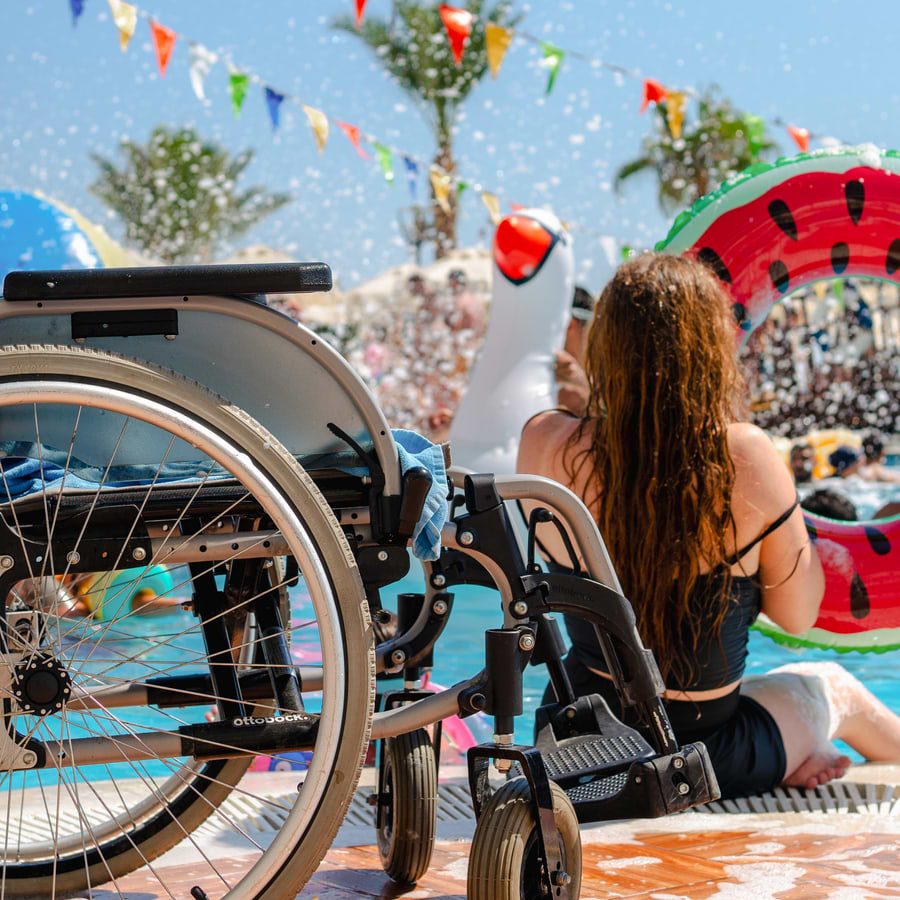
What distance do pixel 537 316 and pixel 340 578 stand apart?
18.0ft

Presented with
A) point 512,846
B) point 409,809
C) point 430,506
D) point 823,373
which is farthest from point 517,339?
Result: point 823,373

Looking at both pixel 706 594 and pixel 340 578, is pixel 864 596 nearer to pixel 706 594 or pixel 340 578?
pixel 706 594

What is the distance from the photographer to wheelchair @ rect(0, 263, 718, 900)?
4.87 feet

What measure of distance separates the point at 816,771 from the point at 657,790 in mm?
1186

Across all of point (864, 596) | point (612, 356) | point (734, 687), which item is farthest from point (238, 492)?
point (864, 596)

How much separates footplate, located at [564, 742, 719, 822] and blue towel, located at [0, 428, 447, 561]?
484 mm

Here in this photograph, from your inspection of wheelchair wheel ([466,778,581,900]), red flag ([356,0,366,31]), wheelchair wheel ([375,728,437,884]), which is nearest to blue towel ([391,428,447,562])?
wheelchair wheel ([466,778,581,900])

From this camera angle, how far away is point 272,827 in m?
2.51

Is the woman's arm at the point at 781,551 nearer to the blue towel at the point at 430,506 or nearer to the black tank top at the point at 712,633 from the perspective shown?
the black tank top at the point at 712,633

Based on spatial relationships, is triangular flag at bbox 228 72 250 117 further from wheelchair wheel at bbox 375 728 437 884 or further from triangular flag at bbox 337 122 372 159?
wheelchair wheel at bbox 375 728 437 884

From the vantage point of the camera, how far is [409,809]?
6.49 feet

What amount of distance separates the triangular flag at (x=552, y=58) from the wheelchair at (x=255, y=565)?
24.3ft

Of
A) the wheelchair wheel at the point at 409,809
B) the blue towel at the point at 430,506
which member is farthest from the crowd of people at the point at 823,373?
the blue towel at the point at 430,506

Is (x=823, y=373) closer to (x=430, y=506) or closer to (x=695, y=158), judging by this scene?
(x=695, y=158)
